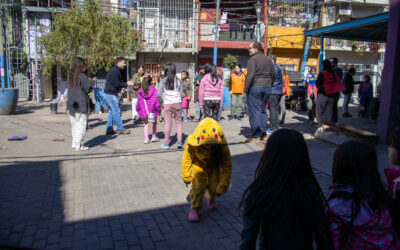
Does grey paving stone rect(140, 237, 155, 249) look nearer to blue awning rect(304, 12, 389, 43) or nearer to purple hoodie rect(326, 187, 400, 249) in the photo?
purple hoodie rect(326, 187, 400, 249)

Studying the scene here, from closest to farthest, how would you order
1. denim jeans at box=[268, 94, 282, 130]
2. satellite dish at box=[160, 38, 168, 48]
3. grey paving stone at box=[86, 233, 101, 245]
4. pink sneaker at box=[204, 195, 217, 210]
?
1. grey paving stone at box=[86, 233, 101, 245]
2. pink sneaker at box=[204, 195, 217, 210]
3. denim jeans at box=[268, 94, 282, 130]
4. satellite dish at box=[160, 38, 168, 48]

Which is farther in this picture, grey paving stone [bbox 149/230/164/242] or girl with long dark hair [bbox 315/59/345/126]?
girl with long dark hair [bbox 315/59/345/126]

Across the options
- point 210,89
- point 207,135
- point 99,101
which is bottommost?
point 99,101

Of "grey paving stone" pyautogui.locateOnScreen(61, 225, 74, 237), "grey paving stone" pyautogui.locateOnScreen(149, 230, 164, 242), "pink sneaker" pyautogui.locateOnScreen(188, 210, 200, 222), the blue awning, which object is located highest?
the blue awning

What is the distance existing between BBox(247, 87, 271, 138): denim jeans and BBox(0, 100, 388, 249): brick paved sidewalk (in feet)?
1.69

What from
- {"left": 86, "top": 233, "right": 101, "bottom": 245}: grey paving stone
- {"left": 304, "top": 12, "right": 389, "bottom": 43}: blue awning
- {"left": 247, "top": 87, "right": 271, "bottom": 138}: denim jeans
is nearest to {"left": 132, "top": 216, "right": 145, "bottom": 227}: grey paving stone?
{"left": 86, "top": 233, "right": 101, "bottom": 245}: grey paving stone

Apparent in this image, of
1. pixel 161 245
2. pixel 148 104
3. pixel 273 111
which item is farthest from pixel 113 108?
pixel 161 245

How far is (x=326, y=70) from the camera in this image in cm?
833

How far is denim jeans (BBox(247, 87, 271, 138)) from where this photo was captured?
761 cm

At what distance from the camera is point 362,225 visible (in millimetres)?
2045

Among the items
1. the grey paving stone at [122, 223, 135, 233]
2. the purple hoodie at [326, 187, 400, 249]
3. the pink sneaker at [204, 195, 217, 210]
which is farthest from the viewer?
the pink sneaker at [204, 195, 217, 210]

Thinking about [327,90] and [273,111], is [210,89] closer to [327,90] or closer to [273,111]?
[273,111]

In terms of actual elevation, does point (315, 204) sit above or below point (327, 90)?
below

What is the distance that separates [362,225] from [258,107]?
5664 millimetres
